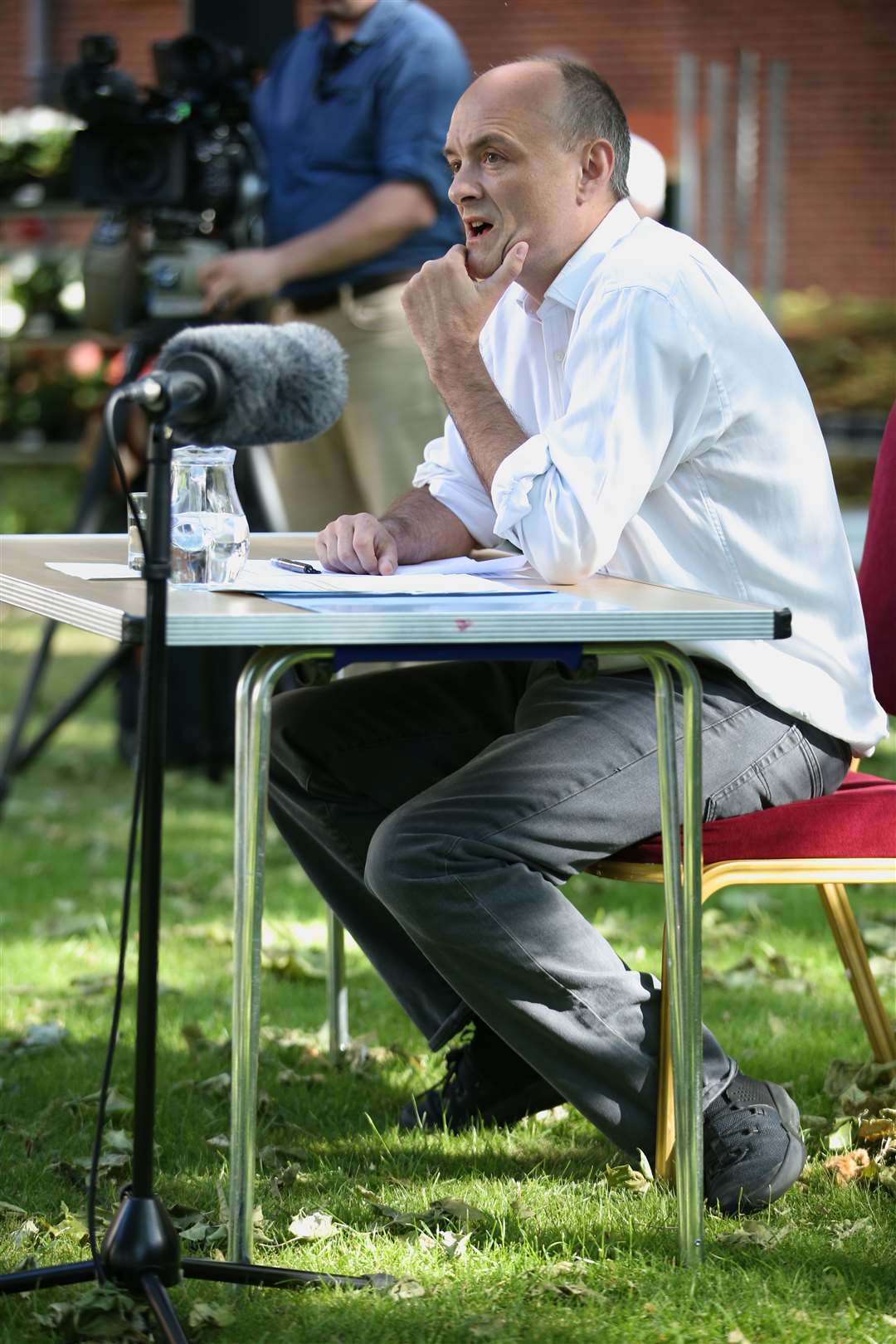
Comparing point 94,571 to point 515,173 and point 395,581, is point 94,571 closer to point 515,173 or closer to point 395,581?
point 395,581

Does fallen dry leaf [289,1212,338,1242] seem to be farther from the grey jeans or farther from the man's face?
the man's face

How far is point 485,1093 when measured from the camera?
107 inches

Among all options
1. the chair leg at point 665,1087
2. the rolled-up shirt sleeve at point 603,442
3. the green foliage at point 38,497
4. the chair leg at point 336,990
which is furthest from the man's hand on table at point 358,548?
Result: the green foliage at point 38,497

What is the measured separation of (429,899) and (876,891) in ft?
7.97

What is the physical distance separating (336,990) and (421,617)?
51.8 inches

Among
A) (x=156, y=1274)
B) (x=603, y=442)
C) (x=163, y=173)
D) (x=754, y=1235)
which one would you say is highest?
(x=163, y=173)

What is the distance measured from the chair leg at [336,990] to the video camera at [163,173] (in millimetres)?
2255

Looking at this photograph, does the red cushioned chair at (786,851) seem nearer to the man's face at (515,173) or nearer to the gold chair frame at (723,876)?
the gold chair frame at (723,876)

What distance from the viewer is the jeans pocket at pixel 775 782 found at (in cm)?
234

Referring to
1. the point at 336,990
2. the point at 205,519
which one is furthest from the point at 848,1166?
the point at 205,519

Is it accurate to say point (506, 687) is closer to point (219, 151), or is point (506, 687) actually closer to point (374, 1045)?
point (374, 1045)

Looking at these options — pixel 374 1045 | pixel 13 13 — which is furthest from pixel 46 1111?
pixel 13 13

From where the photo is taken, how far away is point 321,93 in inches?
185

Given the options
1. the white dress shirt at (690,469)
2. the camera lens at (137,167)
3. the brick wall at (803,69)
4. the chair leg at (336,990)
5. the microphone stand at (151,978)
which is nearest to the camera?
the microphone stand at (151,978)
